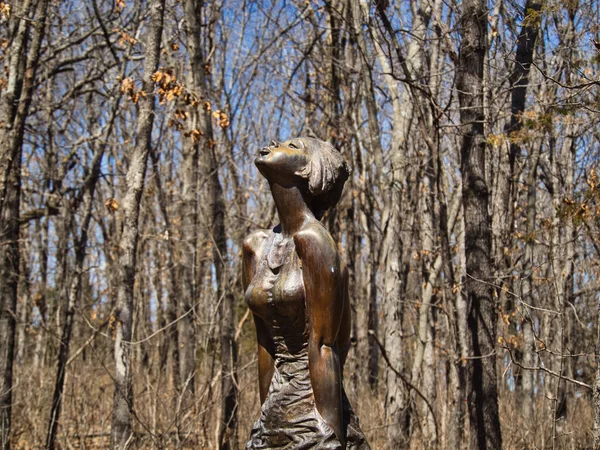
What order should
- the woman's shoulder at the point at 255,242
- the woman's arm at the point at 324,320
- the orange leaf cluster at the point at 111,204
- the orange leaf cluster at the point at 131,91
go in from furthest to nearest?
1. the orange leaf cluster at the point at 111,204
2. the orange leaf cluster at the point at 131,91
3. the woman's shoulder at the point at 255,242
4. the woman's arm at the point at 324,320

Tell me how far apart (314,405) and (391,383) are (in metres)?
6.25

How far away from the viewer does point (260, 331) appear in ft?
12.3

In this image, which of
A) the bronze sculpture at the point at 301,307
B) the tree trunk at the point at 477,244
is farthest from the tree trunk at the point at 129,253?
the bronze sculpture at the point at 301,307

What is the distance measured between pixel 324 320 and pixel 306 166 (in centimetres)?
75

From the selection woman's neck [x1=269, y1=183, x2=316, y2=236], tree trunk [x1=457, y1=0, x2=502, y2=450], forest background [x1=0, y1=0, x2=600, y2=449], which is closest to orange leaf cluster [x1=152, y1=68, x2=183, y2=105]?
forest background [x1=0, y1=0, x2=600, y2=449]

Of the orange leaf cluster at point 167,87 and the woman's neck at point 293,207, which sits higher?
the orange leaf cluster at point 167,87

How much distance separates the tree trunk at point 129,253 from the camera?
7.16 m

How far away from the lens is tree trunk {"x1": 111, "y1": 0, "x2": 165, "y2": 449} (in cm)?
716

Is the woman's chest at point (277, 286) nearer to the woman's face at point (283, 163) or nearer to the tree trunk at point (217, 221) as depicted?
the woman's face at point (283, 163)

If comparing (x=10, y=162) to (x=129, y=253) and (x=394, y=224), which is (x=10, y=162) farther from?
(x=394, y=224)

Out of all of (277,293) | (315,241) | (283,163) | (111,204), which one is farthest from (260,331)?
(111,204)

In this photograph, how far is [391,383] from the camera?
946 cm

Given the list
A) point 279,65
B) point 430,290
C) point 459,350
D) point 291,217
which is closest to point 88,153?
point 279,65

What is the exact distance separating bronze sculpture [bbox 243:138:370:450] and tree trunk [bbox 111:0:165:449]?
3.79 meters
